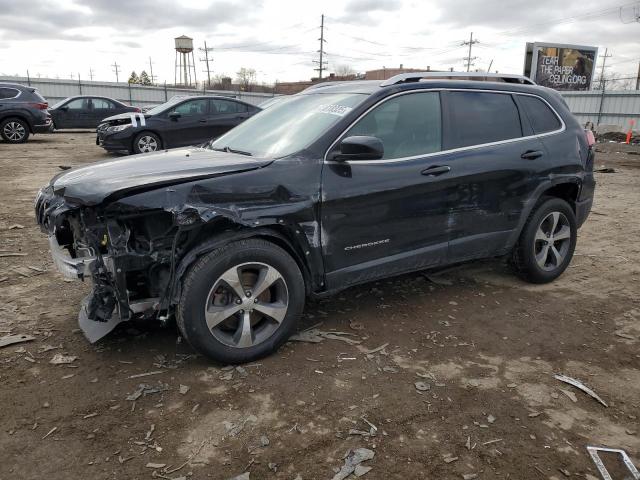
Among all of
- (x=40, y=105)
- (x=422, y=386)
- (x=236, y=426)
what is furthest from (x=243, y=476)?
(x=40, y=105)

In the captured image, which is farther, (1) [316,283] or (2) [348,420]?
(1) [316,283]

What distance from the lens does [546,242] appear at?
4695 mm

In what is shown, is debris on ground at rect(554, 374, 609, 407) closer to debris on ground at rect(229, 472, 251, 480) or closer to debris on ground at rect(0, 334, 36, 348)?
debris on ground at rect(229, 472, 251, 480)

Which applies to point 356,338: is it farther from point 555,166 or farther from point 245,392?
point 555,166

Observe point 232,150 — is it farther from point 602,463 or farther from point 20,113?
point 20,113

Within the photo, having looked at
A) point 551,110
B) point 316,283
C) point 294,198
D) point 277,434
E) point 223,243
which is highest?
point 551,110

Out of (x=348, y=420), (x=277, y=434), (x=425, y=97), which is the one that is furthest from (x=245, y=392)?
(x=425, y=97)

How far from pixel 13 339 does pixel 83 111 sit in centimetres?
1925

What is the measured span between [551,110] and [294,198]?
286 cm

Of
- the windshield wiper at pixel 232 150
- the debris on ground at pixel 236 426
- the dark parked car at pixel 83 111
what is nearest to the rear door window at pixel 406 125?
the windshield wiper at pixel 232 150

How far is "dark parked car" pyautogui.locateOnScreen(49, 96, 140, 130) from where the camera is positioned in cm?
2002

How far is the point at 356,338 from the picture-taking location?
Result: 3.66 m

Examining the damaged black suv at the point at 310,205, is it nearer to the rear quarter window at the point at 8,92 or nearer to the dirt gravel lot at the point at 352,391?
the dirt gravel lot at the point at 352,391

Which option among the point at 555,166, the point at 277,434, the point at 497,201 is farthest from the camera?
the point at 555,166
